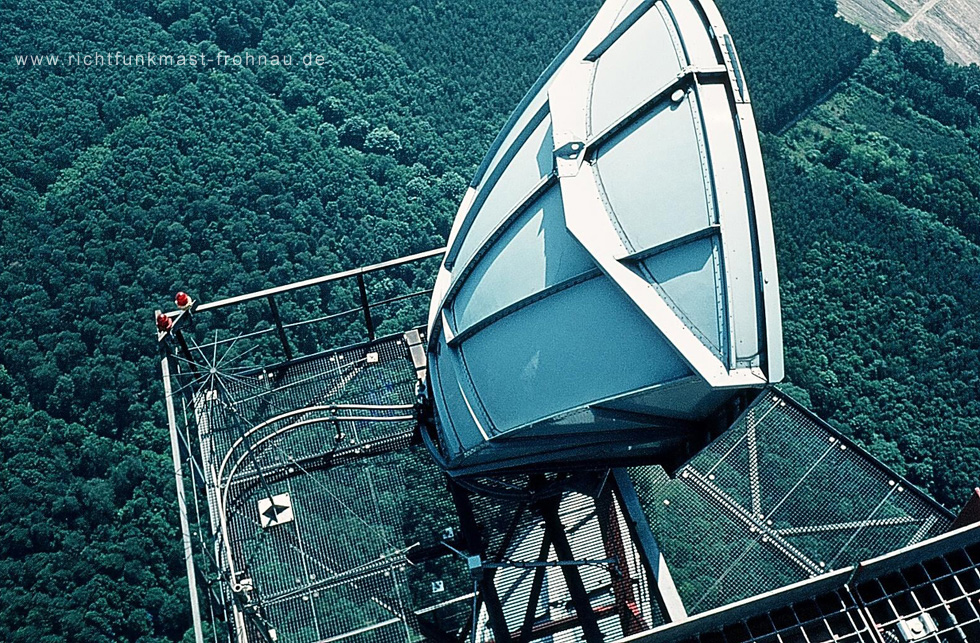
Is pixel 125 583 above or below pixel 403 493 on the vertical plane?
above

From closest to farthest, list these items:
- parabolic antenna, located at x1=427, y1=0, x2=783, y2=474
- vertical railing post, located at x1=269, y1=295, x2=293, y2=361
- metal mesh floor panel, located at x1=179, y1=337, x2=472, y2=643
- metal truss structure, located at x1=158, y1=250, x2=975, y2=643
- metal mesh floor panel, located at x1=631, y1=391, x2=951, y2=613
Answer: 1. parabolic antenna, located at x1=427, y1=0, x2=783, y2=474
2. metal truss structure, located at x1=158, y1=250, x2=975, y2=643
3. metal mesh floor panel, located at x1=179, y1=337, x2=472, y2=643
4. metal mesh floor panel, located at x1=631, y1=391, x2=951, y2=613
5. vertical railing post, located at x1=269, y1=295, x2=293, y2=361

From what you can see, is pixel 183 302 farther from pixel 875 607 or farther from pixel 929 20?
pixel 929 20

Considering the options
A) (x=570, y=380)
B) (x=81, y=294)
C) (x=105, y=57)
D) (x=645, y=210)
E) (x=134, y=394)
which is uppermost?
(x=105, y=57)

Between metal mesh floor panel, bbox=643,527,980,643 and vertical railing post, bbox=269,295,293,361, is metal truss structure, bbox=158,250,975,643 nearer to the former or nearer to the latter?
vertical railing post, bbox=269,295,293,361

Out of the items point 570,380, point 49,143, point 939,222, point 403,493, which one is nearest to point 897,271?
point 939,222

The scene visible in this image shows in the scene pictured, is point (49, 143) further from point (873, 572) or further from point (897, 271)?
point (873, 572)

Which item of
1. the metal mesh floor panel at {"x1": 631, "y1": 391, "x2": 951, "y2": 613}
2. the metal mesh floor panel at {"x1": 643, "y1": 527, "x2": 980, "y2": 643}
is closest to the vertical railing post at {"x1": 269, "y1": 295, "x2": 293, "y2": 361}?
the metal mesh floor panel at {"x1": 631, "y1": 391, "x2": 951, "y2": 613}
